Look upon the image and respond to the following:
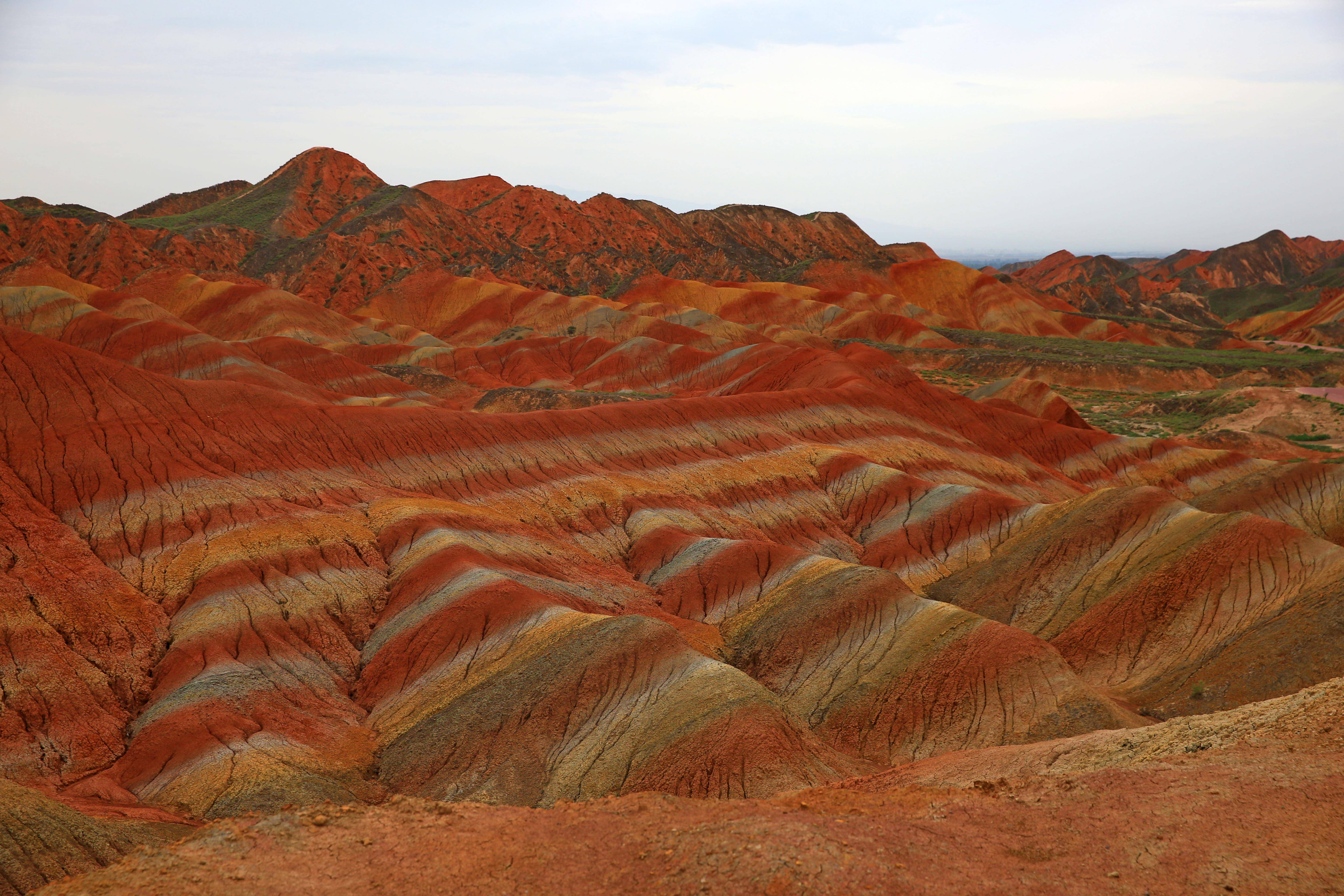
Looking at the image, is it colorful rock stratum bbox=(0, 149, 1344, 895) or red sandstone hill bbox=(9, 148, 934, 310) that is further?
red sandstone hill bbox=(9, 148, 934, 310)

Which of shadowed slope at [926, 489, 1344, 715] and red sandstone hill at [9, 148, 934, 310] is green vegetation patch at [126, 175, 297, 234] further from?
shadowed slope at [926, 489, 1344, 715]

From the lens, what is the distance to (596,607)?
114ft

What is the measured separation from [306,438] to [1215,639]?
40934 mm

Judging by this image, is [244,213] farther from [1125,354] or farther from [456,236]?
[1125,354]

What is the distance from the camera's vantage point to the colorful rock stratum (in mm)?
21719

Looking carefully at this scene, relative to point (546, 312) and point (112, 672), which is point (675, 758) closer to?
point (112, 672)

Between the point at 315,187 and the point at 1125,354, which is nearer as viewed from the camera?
the point at 1125,354

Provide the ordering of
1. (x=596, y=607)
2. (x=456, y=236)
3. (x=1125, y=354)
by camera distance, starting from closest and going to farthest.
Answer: (x=596, y=607), (x=1125, y=354), (x=456, y=236)

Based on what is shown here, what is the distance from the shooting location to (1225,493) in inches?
1992

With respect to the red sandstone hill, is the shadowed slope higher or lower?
lower

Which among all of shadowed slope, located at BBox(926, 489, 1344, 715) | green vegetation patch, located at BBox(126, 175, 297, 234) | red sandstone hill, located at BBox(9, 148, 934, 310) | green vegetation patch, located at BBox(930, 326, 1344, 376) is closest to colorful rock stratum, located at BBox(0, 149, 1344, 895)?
→ shadowed slope, located at BBox(926, 489, 1344, 715)

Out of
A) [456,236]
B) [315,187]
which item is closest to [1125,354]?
[456,236]

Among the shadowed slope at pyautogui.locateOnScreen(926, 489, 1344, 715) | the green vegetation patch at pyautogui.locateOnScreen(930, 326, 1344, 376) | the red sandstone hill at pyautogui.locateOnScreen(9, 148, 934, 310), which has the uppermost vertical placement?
the red sandstone hill at pyautogui.locateOnScreen(9, 148, 934, 310)

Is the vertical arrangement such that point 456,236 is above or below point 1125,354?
above
